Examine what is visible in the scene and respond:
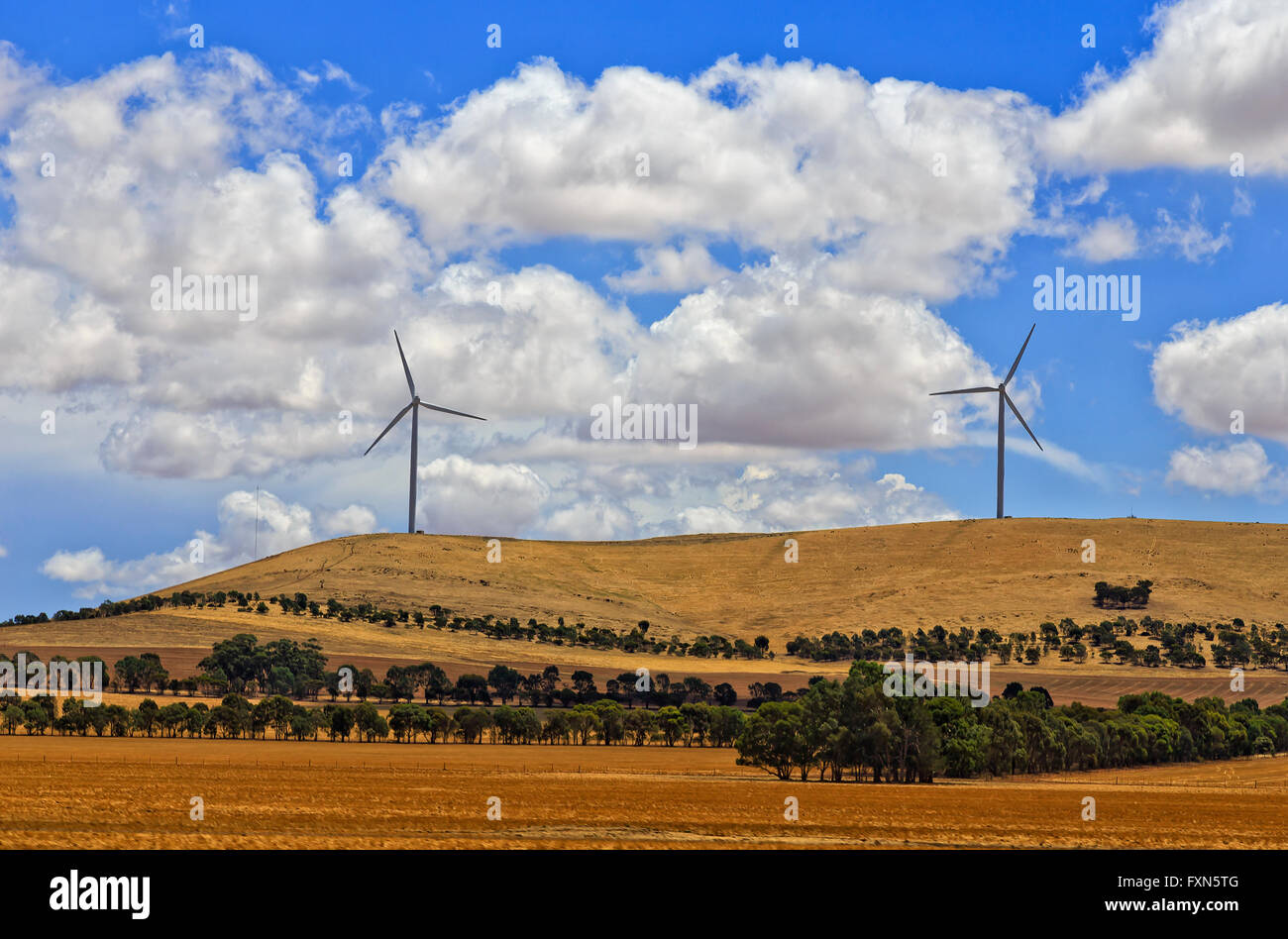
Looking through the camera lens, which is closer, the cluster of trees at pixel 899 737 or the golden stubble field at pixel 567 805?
the golden stubble field at pixel 567 805

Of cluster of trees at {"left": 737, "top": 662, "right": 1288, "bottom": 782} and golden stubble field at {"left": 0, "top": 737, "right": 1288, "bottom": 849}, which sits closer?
golden stubble field at {"left": 0, "top": 737, "right": 1288, "bottom": 849}

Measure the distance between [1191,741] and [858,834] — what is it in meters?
130

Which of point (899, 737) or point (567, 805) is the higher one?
point (899, 737)

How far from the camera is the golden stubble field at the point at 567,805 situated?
244ft

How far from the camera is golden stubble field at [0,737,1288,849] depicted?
74375mm

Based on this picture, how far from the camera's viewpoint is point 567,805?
330ft

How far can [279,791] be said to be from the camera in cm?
11044

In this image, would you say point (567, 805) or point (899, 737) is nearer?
point (567, 805)
